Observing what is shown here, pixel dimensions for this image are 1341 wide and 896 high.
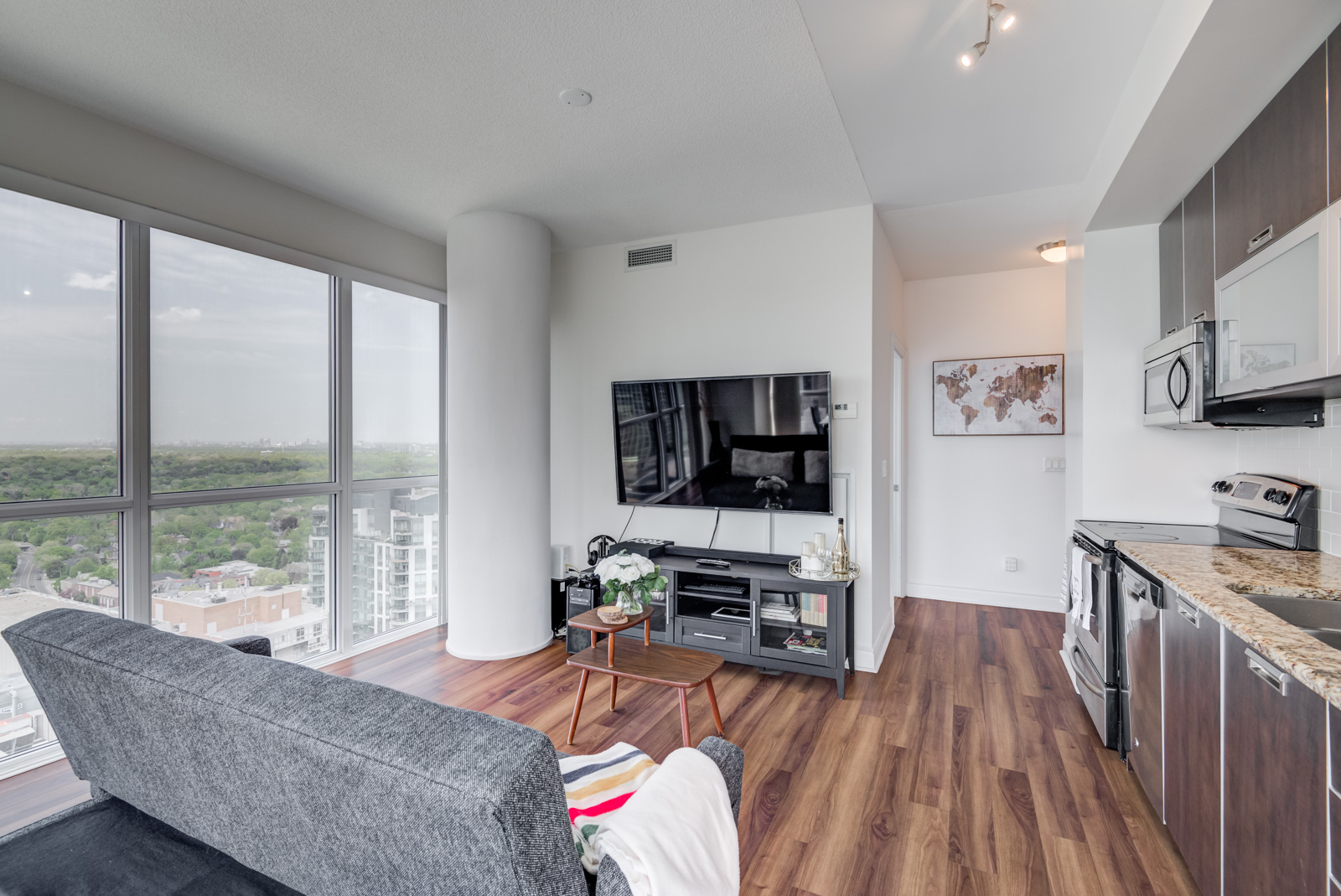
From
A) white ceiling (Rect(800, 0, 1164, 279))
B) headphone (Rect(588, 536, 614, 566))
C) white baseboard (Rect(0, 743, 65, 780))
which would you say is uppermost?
white ceiling (Rect(800, 0, 1164, 279))

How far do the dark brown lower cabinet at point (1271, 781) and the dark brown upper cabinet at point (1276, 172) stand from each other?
125 cm

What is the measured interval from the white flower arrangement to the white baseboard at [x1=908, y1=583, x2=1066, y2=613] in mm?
3016

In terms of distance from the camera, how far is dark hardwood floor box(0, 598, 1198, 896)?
1824mm

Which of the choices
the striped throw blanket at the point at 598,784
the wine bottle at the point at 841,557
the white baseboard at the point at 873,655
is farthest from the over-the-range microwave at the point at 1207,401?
the striped throw blanket at the point at 598,784

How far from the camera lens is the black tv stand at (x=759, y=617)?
3.16 m

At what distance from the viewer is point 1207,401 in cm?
223

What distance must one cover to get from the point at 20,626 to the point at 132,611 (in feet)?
5.21

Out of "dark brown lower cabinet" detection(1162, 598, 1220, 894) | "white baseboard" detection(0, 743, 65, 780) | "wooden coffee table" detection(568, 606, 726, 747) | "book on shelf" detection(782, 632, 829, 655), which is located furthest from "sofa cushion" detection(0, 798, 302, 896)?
"book on shelf" detection(782, 632, 829, 655)

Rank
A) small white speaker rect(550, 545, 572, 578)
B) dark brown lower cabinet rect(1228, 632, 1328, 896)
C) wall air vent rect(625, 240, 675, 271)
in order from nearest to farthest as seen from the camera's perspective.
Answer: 1. dark brown lower cabinet rect(1228, 632, 1328, 896)
2. wall air vent rect(625, 240, 675, 271)
3. small white speaker rect(550, 545, 572, 578)

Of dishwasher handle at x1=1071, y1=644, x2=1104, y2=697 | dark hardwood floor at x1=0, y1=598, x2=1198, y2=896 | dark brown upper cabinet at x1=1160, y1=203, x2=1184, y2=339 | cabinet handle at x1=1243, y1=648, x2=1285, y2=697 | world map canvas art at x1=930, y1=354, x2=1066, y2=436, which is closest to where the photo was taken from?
cabinet handle at x1=1243, y1=648, x2=1285, y2=697

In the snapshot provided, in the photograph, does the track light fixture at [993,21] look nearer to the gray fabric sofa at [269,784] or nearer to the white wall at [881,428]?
the white wall at [881,428]

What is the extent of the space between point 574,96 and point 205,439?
237cm

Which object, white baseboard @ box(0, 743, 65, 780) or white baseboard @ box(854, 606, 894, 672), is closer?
white baseboard @ box(0, 743, 65, 780)

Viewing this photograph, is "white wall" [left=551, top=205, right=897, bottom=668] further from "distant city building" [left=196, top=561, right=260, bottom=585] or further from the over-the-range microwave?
"distant city building" [left=196, top=561, right=260, bottom=585]
